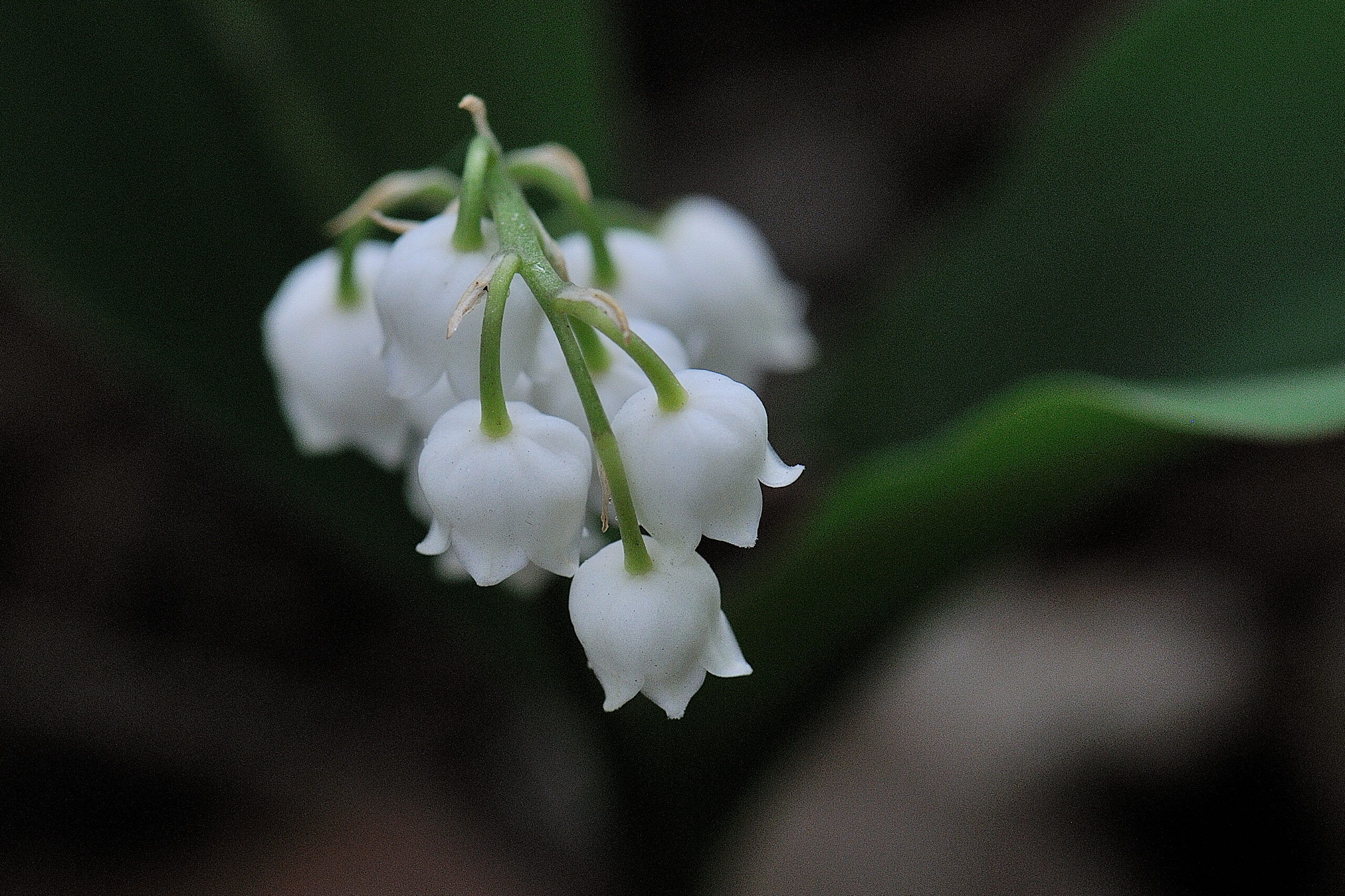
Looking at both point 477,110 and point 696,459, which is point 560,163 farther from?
point 696,459

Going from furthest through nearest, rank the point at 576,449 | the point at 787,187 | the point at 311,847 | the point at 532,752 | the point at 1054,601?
the point at 787,187 → the point at 1054,601 → the point at 532,752 → the point at 311,847 → the point at 576,449

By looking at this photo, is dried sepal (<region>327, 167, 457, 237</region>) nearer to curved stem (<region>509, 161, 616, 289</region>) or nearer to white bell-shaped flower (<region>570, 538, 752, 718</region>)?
curved stem (<region>509, 161, 616, 289</region>)

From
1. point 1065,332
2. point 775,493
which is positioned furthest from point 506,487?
point 775,493

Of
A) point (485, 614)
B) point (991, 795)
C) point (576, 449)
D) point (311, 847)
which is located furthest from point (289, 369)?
point (991, 795)

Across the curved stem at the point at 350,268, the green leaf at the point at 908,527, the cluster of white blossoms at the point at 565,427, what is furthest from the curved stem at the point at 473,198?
the green leaf at the point at 908,527

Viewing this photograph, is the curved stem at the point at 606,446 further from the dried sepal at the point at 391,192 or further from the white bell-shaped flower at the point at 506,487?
the dried sepal at the point at 391,192

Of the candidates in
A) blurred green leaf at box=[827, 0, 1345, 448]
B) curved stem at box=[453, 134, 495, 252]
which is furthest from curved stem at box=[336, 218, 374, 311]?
blurred green leaf at box=[827, 0, 1345, 448]

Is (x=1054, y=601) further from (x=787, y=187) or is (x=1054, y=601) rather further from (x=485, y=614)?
(x=485, y=614)
